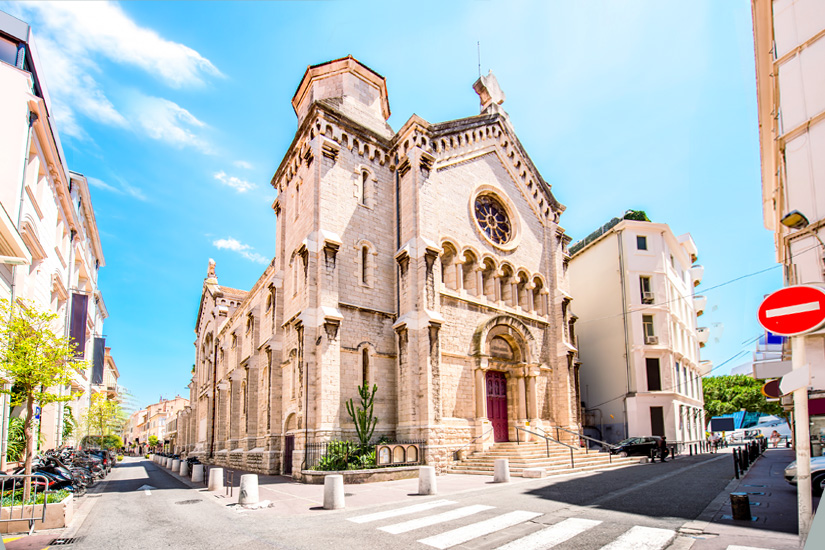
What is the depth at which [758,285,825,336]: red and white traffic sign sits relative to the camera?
18.2ft

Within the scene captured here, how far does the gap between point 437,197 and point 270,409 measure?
11423 mm

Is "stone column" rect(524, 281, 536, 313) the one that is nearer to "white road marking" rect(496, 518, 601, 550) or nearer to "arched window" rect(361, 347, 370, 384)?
"arched window" rect(361, 347, 370, 384)

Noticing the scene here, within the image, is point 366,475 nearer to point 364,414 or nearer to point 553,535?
point 364,414

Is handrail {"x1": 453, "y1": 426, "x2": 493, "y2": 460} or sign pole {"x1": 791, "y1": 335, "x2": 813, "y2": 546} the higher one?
sign pole {"x1": 791, "y1": 335, "x2": 813, "y2": 546}

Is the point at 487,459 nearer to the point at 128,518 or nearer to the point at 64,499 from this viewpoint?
the point at 128,518

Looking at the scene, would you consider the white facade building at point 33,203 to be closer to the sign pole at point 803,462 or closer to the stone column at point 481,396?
the sign pole at point 803,462

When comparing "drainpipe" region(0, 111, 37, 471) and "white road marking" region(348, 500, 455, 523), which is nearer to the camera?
"white road marking" region(348, 500, 455, 523)

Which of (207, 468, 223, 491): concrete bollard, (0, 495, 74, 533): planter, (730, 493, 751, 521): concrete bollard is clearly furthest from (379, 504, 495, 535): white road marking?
(207, 468, 223, 491): concrete bollard

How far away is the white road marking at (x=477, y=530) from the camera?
7.50 meters

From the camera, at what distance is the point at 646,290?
30531mm

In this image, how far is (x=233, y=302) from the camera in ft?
126

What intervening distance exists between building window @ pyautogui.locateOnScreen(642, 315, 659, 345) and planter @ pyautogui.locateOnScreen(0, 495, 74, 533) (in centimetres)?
2863

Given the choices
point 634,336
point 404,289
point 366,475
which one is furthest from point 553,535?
point 634,336

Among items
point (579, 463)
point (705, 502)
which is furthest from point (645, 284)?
point (705, 502)
